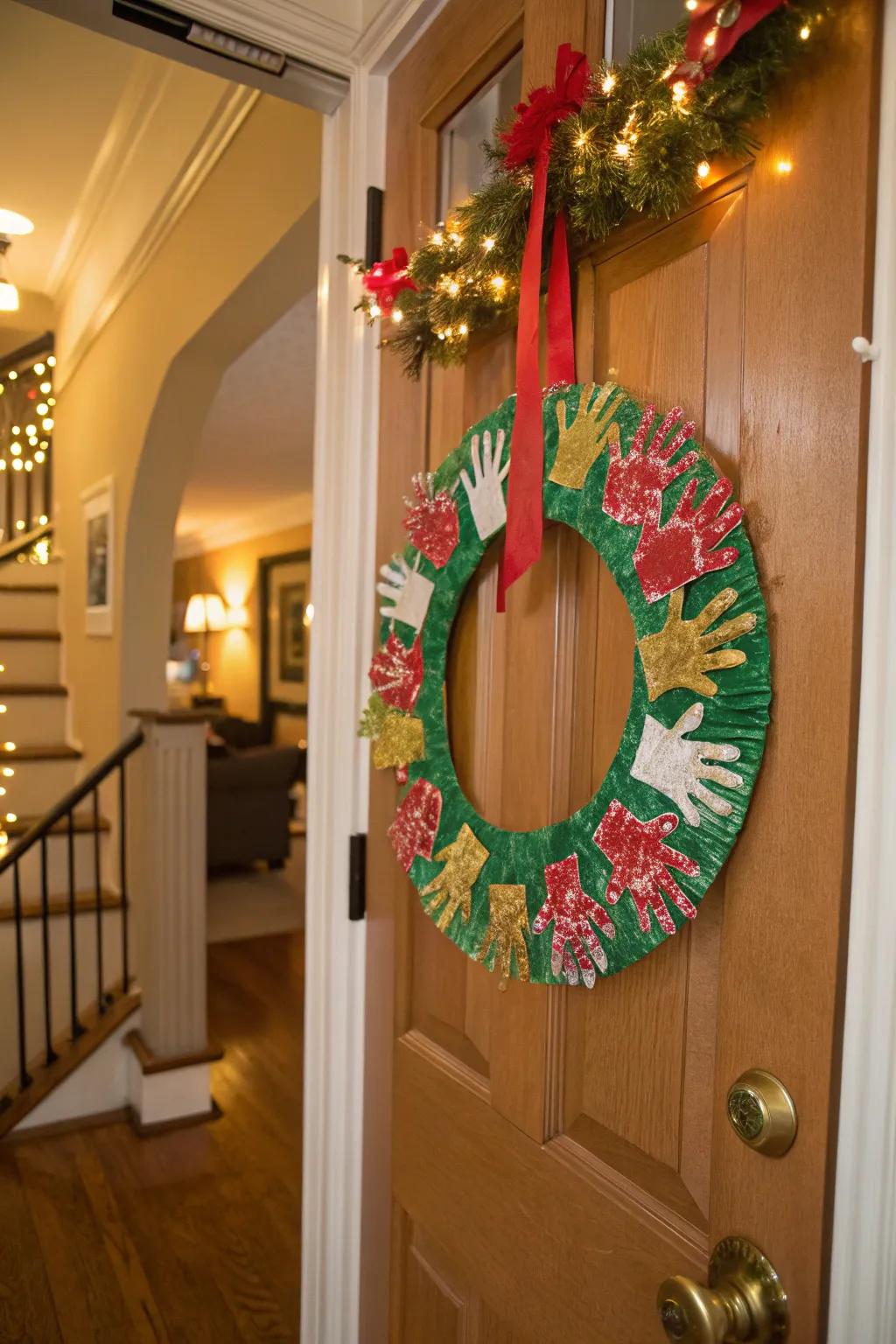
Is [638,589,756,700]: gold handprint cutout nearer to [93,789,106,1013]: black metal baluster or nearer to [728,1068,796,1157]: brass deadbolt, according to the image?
[728,1068,796,1157]: brass deadbolt

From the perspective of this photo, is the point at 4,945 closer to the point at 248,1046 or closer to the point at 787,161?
the point at 248,1046

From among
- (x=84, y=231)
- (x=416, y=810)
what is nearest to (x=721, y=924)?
(x=416, y=810)

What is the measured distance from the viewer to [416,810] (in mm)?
1062

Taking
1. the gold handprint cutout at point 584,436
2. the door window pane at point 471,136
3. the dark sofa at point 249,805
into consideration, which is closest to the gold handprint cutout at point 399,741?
the gold handprint cutout at point 584,436

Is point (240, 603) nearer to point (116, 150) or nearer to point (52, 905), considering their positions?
point (52, 905)

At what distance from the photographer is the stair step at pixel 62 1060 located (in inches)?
111

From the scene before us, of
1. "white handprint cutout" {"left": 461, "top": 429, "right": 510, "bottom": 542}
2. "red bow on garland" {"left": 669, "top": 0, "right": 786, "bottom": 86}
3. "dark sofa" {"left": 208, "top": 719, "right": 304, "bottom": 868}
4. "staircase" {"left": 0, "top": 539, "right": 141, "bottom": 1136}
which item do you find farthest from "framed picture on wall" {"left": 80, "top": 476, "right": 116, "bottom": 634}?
"red bow on garland" {"left": 669, "top": 0, "right": 786, "bottom": 86}

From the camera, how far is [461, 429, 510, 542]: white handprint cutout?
0.93m

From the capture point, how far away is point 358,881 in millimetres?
1249

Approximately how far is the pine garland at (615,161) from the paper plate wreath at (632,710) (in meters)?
0.14

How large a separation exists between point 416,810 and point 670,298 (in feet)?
2.02

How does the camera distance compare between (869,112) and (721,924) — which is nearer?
(869,112)

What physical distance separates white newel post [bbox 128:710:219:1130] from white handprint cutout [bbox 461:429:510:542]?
7.03ft

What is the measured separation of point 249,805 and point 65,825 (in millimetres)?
2674
